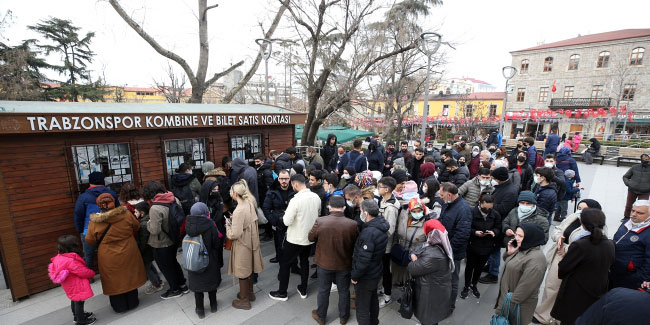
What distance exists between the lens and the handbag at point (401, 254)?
3.62 m

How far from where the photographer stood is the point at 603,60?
107ft

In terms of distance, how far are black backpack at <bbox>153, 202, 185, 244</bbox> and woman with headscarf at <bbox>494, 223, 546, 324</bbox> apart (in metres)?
4.20

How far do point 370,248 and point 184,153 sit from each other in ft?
15.8

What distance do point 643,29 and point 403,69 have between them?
37582mm

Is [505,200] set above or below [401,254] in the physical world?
above

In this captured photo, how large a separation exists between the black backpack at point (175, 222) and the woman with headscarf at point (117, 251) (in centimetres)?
42

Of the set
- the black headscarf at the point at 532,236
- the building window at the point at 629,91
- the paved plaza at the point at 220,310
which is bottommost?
the paved plaza at the point at 220,310

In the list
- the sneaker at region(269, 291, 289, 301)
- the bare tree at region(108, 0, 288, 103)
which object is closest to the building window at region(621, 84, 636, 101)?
the bare tree at region(108, 0, 288, 103)

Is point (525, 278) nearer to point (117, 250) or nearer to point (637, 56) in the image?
point (117, 250)

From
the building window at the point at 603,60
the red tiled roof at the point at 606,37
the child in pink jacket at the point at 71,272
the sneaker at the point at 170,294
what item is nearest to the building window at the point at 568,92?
the building window at the point at 603,60

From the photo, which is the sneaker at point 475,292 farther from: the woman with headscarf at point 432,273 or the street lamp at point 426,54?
the street lamp at point 426,54

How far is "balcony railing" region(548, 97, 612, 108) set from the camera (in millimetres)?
31828

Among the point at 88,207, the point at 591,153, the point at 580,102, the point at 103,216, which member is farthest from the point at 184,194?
the point at 580,102

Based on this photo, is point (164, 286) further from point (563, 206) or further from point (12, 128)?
point (563, 206)
